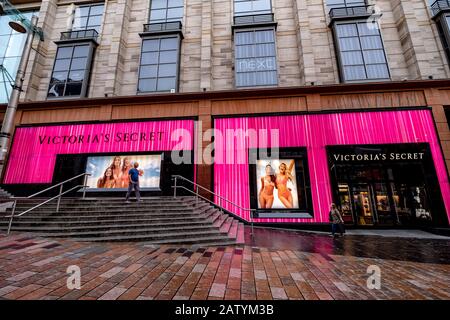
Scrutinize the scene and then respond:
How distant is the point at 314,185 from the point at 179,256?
7.53 m

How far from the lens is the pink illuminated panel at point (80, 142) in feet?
36.2

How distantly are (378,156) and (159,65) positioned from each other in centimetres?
1348

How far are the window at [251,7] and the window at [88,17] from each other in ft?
32.3

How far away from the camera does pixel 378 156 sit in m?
9.64

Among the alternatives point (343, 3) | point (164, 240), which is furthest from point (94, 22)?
point (343, 3)

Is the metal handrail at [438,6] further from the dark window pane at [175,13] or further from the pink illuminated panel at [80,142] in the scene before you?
the pink illuminated panel at [80,142]

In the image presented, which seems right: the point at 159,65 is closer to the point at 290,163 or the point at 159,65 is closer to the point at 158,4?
the point at 158,4

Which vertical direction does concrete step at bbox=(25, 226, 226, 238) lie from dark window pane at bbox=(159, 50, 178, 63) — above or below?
below

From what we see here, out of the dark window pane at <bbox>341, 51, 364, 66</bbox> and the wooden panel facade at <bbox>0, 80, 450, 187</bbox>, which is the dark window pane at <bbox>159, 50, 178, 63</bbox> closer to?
the wooden panel facade at <bbox>0, 80, 450, 187</bbox>

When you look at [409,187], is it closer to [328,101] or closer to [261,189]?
[328,101]

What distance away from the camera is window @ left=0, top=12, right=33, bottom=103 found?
13.2 metres

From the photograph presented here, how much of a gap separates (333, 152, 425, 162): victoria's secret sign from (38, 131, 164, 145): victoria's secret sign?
9.65 m

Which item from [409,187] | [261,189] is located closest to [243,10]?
[261,189]

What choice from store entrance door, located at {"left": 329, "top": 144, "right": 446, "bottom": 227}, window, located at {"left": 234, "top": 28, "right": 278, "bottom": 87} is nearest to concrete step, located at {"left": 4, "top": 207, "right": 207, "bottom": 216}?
store entrance door, located at {"left": 329, "top": 144, "right": 446, "bottom": 227}
